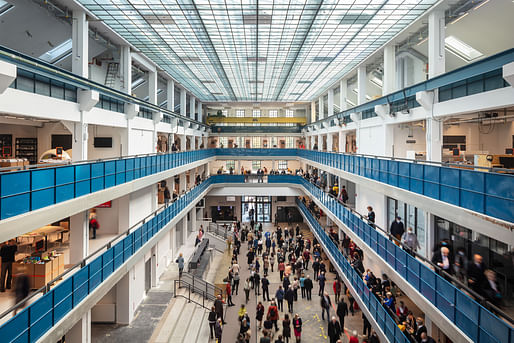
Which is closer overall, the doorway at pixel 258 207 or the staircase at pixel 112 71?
the staircase at pixel 112 71

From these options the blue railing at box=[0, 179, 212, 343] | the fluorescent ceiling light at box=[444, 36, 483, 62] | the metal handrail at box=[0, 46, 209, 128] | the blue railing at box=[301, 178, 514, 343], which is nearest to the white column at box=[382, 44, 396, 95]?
the fluorescent ceiling light at box=[444, 36, 483, 62]

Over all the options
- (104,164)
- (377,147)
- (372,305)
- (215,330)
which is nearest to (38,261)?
(104,164)

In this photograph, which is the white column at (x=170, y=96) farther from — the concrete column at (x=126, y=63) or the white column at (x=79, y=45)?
the white column at (x=79, y=45)

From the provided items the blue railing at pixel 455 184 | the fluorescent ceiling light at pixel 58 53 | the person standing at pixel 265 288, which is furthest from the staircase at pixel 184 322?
the fluorescent ceiling light at pixel 58 53

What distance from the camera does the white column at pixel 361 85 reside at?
62.2 feet

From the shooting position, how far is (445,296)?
23.6 feet

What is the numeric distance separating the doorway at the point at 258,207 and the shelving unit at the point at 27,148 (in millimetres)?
23555

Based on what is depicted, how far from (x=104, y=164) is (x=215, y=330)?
24.1ft

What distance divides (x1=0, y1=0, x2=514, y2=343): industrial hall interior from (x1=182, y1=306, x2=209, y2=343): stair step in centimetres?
12

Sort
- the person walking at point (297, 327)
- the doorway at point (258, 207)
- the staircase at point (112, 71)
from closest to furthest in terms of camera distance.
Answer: the person walking at point (297, 327), the staircase at point (112, 71), the doorway at point (258, 207)

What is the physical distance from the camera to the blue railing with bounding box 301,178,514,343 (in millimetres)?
5586

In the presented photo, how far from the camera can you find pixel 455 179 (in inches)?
293

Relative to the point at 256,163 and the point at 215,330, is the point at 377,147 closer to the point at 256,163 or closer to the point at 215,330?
the point at 215,330

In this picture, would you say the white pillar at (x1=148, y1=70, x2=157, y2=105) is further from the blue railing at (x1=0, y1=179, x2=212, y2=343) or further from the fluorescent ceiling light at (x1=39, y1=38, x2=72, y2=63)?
the blue railing at (x1=0, y1=179, x2=212, y2=343)
